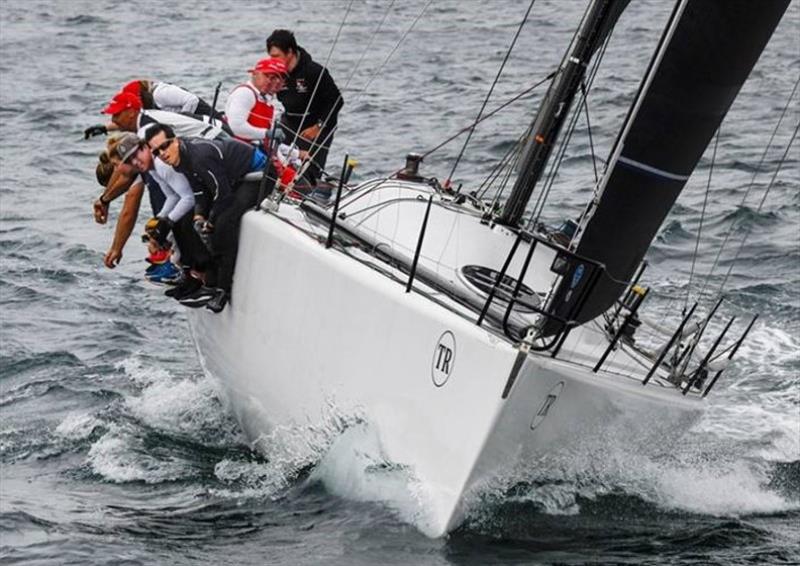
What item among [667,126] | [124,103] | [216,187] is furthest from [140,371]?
[667,126]

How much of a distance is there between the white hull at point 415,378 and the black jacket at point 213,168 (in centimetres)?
20

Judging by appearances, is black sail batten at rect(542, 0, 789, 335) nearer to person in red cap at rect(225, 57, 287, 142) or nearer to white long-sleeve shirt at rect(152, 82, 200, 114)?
person in red cap at rect(225, 57, 287, 142)

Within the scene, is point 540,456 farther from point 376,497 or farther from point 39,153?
point 39,153

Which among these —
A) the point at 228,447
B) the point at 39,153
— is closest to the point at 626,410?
the point at 228,447

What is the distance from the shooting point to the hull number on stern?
6938 mm

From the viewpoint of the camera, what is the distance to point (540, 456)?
723 centimetres

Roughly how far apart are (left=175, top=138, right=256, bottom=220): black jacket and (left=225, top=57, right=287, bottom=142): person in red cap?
→ 298 millimetres

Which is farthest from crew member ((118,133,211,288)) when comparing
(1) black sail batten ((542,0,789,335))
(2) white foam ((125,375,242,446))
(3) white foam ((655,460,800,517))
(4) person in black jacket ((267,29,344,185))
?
(3) white foam ((655,460,800,517))

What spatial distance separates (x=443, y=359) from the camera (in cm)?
699

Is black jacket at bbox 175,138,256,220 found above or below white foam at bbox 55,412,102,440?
above

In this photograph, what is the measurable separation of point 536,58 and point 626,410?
13.8m

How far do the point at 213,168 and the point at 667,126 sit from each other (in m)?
2.63

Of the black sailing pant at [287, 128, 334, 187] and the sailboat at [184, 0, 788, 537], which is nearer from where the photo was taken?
the sailboat at [184, 0, 788, 537]

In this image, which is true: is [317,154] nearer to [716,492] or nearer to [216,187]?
[216,187]
